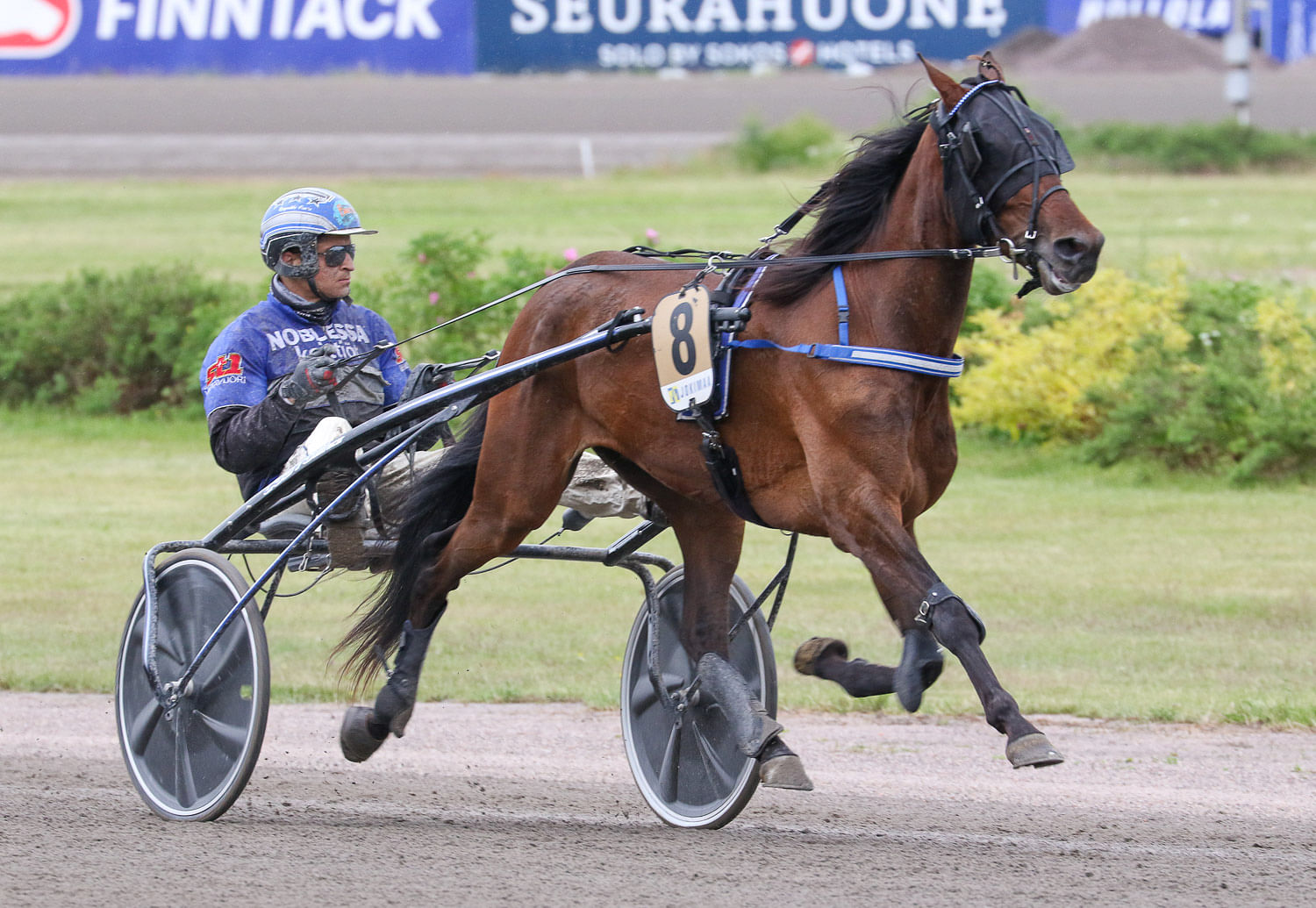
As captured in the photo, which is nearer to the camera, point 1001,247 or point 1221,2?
point 1001,247

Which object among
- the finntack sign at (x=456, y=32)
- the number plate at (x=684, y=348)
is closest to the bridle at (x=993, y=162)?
the number plate at (x=684, y=348)

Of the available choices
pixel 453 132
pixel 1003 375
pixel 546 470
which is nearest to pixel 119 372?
pixel 1003 375

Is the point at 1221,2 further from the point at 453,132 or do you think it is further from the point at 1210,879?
the point at 1210,879

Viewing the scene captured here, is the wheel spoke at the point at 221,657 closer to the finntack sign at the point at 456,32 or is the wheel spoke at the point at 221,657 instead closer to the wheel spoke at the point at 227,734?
the wheel spoke at the point at 227,734

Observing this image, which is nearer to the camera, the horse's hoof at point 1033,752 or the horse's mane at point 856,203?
the horse's hoof at point 1033,752

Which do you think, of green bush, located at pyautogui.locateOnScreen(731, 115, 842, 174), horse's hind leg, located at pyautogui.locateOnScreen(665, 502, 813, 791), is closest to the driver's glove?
horse's hind leg, located at pyautogui.locateOnScreen(665, 502, 813, 791)

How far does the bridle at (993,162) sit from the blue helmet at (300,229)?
70.2 inches

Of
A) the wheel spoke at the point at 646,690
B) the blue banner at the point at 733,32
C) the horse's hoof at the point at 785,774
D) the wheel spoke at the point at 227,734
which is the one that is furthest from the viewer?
the blue banner at the point at 733,32

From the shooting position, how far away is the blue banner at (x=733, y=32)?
23.9 meters

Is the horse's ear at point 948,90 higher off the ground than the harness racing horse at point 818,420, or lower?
higher

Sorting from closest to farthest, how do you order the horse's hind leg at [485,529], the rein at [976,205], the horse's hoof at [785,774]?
the rein at [976,205]
the horse's hoof at [785,774]
the horse's hind leg at [485,529]

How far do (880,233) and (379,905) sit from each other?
1.89 m

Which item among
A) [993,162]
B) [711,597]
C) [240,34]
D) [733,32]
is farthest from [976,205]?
[240,34]

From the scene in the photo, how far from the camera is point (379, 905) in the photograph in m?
3.57
